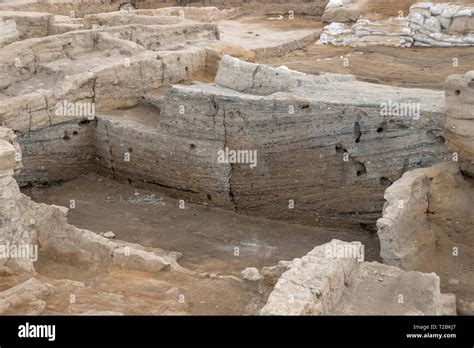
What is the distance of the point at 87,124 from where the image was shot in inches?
484

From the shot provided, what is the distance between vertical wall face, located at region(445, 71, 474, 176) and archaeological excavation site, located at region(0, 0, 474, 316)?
18 millimetres

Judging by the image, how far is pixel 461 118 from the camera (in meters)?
8.85

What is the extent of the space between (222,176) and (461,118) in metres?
3.79

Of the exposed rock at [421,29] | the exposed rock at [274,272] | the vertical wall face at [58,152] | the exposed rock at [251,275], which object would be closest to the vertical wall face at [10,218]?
the exposed rock at [251,275]

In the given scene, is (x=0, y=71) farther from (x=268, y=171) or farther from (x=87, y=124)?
(x=268, y=171)

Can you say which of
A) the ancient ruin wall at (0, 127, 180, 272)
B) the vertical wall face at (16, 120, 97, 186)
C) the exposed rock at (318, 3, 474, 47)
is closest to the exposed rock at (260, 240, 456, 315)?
the ancient ruin wall at (0, 127, 180, 272)

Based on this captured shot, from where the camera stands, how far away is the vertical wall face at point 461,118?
8.70m

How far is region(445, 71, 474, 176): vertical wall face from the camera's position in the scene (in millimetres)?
8703

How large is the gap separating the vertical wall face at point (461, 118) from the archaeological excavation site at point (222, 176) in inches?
0.7

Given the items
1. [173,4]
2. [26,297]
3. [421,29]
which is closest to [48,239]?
[26,297]

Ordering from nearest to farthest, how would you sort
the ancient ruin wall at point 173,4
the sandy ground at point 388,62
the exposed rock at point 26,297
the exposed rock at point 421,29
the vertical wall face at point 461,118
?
1. the exposed rock at point 26,297
2. the vertical wall face at point 461,118
3. the sandy ground at point 388,62
4. the exposed rock at point 421,29
5. the ancient ruin wall at point 173,4

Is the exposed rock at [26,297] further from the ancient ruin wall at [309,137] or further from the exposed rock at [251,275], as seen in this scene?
the ancient ruin wall at [309,137]

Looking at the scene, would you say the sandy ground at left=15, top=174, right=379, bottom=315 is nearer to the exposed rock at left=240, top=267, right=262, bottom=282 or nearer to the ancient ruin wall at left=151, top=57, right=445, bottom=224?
the exposed rock at left=240, top=267, right=262, bottom=282

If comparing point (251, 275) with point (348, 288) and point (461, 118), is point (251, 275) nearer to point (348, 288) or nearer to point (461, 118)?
point (348, 288)
